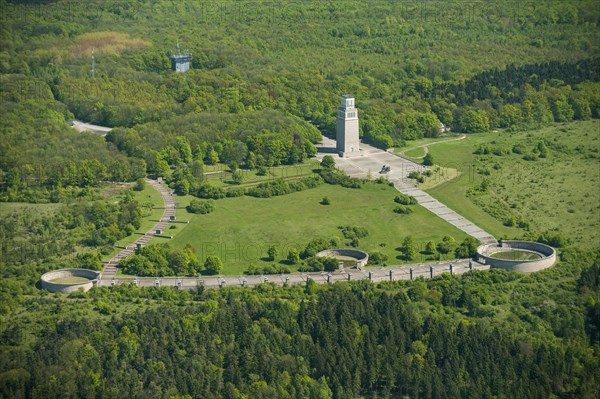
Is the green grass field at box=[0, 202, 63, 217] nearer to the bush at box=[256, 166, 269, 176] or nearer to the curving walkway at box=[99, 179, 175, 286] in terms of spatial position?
the curving walkway at box=[99, 179, 175, 286]

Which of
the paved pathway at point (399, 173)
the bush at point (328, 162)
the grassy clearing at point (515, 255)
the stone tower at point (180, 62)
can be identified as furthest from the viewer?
the stone tower at point (180, 62)

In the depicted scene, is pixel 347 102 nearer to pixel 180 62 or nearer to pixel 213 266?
pixel 180 62

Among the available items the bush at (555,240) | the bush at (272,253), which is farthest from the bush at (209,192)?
the bush at (555,240)

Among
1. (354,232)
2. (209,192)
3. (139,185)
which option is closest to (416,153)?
(209,192)

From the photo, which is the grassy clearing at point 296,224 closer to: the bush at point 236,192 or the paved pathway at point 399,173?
the bush at point 236,192

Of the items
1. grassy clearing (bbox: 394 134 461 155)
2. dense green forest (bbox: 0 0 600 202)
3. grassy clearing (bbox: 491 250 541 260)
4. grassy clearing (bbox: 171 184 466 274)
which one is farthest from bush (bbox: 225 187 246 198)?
grassy clearing (bbox: 491 250 541 260)

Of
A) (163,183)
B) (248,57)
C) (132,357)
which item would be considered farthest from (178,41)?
(132,357)

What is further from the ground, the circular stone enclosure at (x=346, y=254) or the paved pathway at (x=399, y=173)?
the paved pathway at (x=399, y=173)

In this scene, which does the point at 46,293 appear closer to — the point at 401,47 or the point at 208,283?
the point at 208,283

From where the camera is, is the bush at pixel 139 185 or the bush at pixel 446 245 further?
the bush at pixel 139 185
